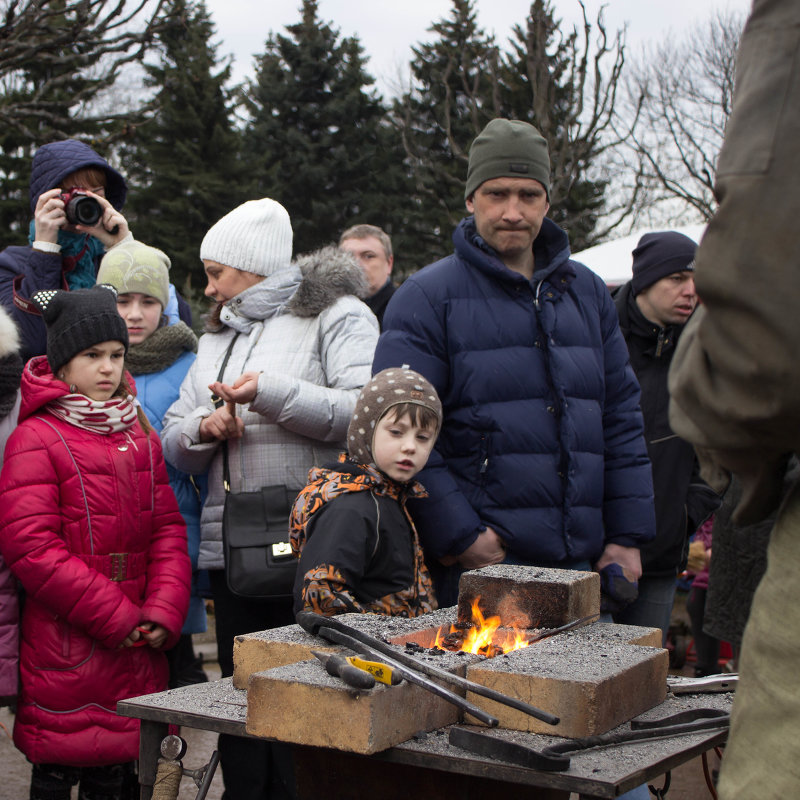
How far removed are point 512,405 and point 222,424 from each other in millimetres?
1006

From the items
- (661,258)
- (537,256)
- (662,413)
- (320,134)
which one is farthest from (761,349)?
(320,134)

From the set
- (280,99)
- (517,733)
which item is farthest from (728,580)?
(280,99)

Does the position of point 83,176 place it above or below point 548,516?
above

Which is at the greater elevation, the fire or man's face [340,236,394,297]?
man's face [340,236,394,297]

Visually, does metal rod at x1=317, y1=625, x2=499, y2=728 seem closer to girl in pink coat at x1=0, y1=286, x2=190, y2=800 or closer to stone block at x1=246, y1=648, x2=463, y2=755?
stone block at x1=246, y1=648, x2=463, y2=755

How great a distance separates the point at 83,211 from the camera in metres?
3.93

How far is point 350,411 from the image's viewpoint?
3600 mm

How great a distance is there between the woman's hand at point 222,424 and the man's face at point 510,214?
1.03 m

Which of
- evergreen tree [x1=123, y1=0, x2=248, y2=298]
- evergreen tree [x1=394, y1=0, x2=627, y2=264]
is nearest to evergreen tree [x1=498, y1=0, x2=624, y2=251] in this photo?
evergreen tree [x1=394, y1=0, x2=627, y2=264]

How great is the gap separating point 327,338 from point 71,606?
127 cm

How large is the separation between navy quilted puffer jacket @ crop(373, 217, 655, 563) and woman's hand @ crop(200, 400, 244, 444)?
1.82ft

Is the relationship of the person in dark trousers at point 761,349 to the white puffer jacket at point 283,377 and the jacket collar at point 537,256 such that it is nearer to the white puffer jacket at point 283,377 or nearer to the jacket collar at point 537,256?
the jacket collar at point 537,256

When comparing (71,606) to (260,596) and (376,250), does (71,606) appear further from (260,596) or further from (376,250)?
(376,250)

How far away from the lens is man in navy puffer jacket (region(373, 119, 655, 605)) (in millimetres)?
3176
